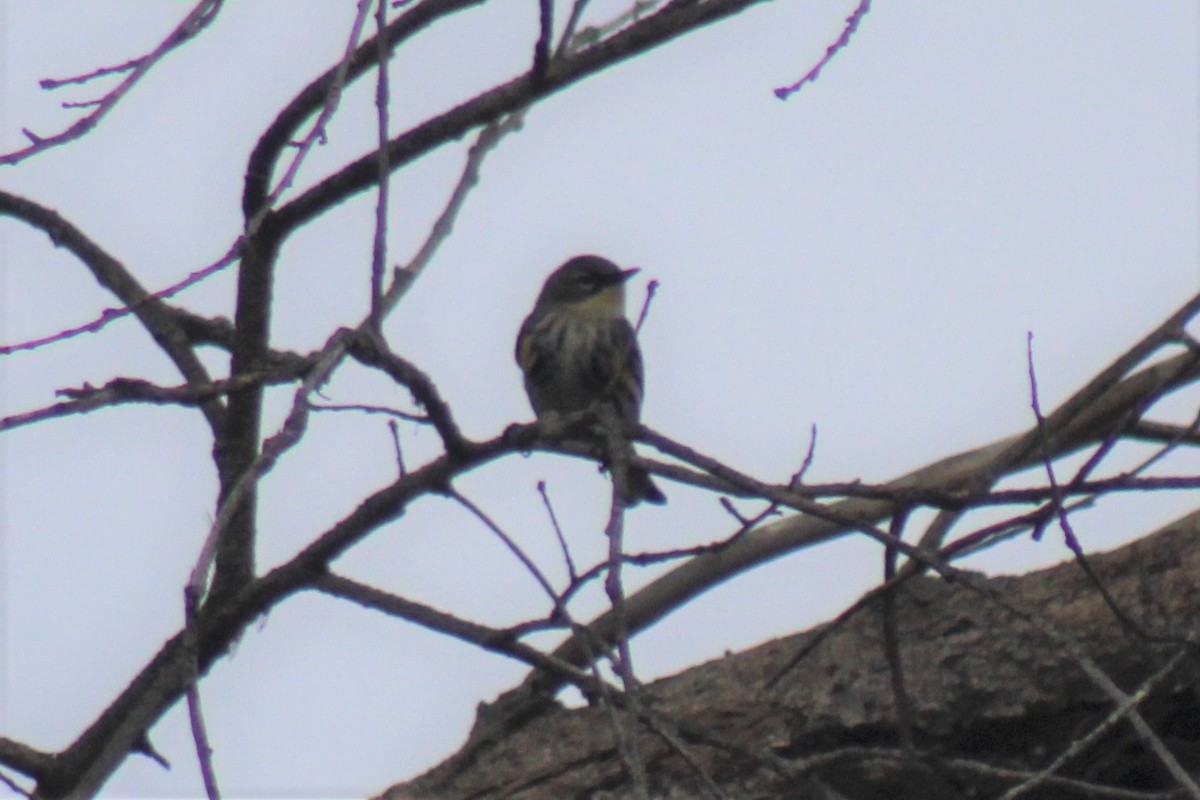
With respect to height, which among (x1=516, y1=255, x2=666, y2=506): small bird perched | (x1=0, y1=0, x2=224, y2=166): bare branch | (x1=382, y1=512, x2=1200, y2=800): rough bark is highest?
(x1=516, y1=255, x2=666, y2=506): small bird perched

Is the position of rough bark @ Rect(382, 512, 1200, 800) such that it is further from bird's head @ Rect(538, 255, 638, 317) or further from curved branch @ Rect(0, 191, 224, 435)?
bird's head @ Rect(538, 255, 638, 317)

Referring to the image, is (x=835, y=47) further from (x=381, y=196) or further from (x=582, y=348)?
(x=582, y=348)

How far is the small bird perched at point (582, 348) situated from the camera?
26.0ft

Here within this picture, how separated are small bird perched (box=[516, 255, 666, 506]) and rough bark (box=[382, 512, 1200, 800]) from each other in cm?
269

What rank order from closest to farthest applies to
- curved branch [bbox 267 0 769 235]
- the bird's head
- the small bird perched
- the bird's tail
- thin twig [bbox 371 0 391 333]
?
thin twig [bbox 371 0 391 333] → curved branch [bbox 267 0 769 235] → the bird's tail → the small bird perched → the bird's head

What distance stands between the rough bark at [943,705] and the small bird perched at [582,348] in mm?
2688

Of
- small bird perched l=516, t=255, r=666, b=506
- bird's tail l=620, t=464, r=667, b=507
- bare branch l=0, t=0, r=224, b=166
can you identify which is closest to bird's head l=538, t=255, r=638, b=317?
small bird perched l=516, t=255, r=666, b=506

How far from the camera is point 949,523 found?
210 inches

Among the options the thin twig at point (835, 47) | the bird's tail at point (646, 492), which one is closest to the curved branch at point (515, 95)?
the thin twig at point (835, 47)

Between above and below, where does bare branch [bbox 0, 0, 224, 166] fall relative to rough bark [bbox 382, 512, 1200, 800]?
above

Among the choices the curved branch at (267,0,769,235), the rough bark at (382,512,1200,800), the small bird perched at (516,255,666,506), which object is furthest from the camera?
the small bird perched at (516,255,666,506)

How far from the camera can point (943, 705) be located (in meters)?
4.66

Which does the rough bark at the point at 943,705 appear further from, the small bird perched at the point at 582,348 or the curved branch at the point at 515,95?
the small bird perched at the point at 582,348

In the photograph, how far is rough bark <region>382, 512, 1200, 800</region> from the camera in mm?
4598
